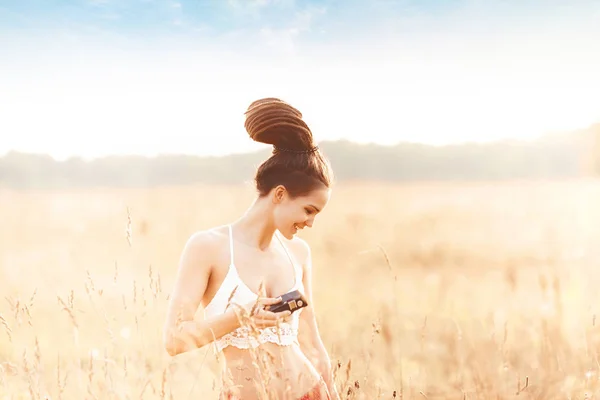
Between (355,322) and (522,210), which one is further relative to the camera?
(522,210)

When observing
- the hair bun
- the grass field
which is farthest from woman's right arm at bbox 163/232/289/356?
the hair bun

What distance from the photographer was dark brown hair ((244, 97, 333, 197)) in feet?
9.07

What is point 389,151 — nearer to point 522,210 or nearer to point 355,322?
point 522,210

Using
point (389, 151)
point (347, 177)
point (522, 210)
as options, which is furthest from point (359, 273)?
point (389, 151)

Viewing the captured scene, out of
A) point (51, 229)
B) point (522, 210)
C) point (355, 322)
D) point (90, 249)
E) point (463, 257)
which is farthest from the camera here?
point (522, 210)

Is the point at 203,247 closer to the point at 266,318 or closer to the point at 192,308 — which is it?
the point at 192,308

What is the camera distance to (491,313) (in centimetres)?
412

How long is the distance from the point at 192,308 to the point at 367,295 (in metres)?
5.43

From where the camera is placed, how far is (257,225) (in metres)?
2.79

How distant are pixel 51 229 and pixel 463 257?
9322 millimetres

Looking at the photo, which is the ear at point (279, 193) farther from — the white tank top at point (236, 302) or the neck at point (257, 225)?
the white tank top at point (236, 302)

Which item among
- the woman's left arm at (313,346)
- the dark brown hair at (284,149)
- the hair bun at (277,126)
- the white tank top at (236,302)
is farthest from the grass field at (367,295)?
the hair bun at (277,126)

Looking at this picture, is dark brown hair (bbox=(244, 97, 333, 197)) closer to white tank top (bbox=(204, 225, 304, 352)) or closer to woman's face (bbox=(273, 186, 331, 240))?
woman's face (bbox=(273, 186, 331, 240))

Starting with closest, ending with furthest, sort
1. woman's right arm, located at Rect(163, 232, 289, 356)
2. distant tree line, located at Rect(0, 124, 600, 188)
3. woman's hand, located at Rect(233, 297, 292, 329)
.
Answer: woman's hand, located at Rect(233, 297, 292, 329) → woman's right arm, located at Rect(163, 232, 289, 356) → distant tree line, located at Rect(0, 124, 600, 188)
